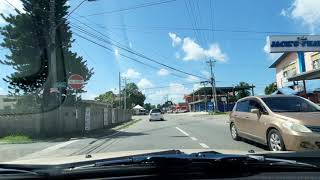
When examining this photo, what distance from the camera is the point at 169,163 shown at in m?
3.91

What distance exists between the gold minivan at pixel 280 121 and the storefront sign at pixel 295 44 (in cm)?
3099

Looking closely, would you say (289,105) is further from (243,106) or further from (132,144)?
(132,144)

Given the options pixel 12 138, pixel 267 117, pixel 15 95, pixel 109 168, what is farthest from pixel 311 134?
pixel 15 95

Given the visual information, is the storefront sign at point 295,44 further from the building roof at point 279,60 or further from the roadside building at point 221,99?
the roadside building at point 221,99

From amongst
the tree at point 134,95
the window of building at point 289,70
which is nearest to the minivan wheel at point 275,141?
the window of building at point 289,70

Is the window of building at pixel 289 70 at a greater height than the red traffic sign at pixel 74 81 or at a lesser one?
greater

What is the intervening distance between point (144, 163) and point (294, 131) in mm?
8624

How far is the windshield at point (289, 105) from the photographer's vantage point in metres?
13.8

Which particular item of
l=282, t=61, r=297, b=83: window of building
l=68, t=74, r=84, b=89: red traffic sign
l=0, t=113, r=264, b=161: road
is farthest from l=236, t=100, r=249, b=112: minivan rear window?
l=282, t=61, r=297, b=83: window of building

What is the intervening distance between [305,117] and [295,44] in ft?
116

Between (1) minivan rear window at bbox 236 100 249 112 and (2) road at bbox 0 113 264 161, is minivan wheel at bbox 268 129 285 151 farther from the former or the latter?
(1) minivan rear window at bbox 236 100 249 112

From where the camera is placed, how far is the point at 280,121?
1273 centimetres

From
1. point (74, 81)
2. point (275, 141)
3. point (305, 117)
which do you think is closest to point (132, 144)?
point (275, 141)

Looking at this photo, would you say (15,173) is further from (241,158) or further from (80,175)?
(241,158)
